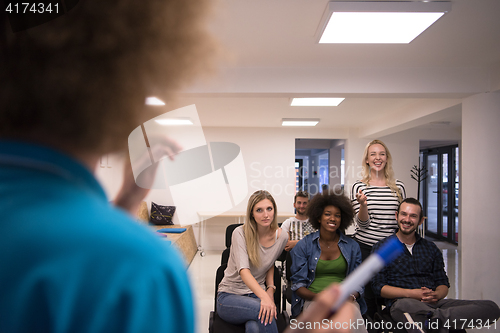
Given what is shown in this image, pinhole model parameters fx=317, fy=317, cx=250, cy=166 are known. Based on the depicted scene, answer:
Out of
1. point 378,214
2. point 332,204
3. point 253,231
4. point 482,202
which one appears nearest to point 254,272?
point 253,231

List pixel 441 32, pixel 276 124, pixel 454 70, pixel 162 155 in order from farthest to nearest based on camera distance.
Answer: pixel 276 124, pixel 454 70, pixel 441 32, pixel 162 155

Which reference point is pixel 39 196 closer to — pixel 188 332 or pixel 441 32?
pixel 188 332

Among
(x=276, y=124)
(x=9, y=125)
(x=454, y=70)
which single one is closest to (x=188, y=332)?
(x=9, y=125)

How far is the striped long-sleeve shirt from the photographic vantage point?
287cm

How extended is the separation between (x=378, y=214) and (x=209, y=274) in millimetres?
3387

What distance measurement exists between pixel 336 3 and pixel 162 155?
6.96 feet

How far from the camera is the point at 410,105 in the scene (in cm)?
519

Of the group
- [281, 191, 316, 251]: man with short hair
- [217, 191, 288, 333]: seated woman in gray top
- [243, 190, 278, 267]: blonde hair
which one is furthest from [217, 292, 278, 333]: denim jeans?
[281, 191, 316, 251]: man with short hair

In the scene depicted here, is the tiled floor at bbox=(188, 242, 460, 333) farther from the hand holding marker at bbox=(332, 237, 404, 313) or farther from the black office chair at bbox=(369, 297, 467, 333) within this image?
the hand holding marker at bbox=(332, 237, 404, 313)

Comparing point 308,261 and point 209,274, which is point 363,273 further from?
point 209,274

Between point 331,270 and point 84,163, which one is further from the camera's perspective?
point 331,270

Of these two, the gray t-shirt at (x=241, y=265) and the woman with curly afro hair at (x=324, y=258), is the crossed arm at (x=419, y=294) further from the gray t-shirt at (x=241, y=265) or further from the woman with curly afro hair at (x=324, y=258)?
the gray t-shirt at (x=241, y=265)

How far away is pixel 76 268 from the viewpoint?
0.23 m

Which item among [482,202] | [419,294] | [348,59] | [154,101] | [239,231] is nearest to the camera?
[154,101]
